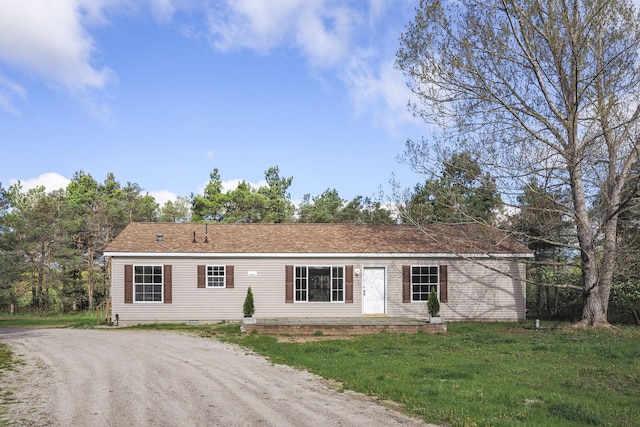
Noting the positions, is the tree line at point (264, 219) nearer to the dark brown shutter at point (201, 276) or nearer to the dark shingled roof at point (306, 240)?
the dark shingled roof at point (306, 240)

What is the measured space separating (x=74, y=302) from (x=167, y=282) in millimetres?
16812

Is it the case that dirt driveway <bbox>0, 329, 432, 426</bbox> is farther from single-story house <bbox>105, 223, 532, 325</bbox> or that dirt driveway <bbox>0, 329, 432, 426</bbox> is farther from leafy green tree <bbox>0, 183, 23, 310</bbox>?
leafy green tree <bbox>0, 183, 23, 310</bbox>

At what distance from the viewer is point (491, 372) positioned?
9844mm

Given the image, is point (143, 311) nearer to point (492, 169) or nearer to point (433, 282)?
point (433, 282)

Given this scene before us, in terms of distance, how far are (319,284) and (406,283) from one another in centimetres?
323

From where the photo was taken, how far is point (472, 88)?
1681cm

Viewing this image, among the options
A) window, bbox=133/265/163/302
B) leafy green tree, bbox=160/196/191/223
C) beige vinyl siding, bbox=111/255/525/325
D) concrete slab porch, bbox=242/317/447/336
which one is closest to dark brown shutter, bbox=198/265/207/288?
beige vinyl siding, bbox=111/255/525/325

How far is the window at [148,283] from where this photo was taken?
19.8m

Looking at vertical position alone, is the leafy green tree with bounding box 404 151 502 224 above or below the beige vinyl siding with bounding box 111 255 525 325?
above

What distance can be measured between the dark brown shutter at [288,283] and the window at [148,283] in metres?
4.55


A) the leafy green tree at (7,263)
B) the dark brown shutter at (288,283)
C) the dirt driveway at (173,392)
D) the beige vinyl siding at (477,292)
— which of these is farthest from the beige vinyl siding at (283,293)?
the leafy green tree at (7,263)

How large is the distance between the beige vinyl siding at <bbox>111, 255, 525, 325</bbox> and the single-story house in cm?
4

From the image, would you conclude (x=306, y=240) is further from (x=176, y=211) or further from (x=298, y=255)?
(x=176, y=211)

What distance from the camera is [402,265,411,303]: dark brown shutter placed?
20.1m
